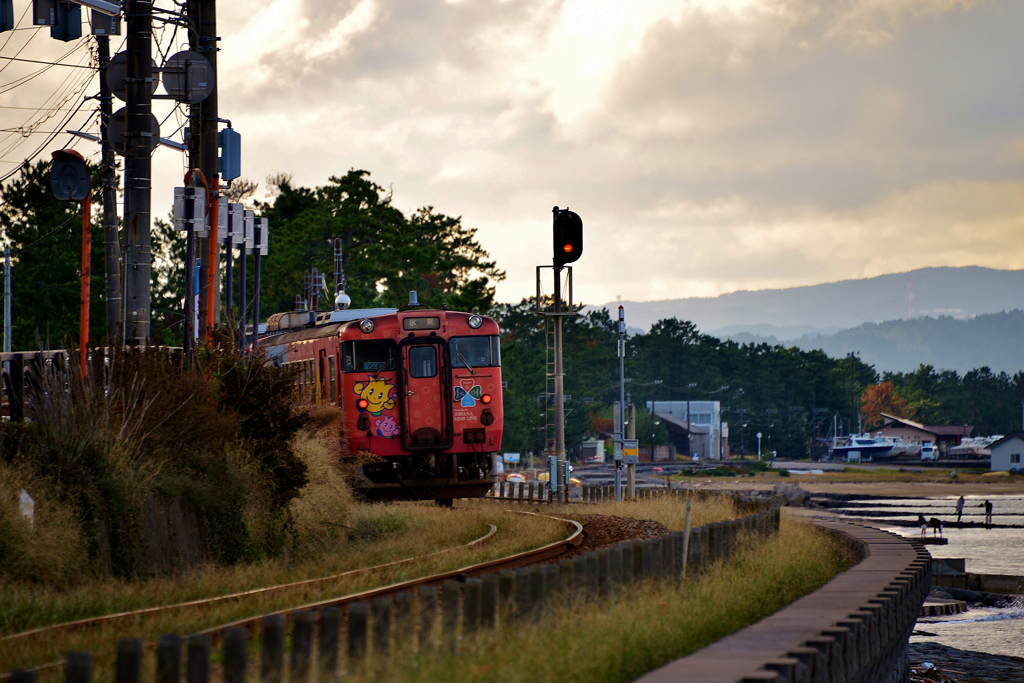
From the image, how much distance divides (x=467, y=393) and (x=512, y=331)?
2996 inches

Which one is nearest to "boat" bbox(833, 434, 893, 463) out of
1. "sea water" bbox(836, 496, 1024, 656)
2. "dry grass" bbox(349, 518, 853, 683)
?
"sea water" bbox(836, 496, 1024, 656)

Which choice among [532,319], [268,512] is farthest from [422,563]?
[532,319]

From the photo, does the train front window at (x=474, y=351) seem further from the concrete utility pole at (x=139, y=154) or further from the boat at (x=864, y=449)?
the boat at (x=864, y=449)

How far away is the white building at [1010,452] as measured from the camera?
119875 mm

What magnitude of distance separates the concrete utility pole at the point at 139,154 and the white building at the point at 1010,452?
116 metres

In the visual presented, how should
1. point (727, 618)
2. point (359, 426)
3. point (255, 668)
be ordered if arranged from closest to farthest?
point (255, 668), point (727, 618), point (359, 426)

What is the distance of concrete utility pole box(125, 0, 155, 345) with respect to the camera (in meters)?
17.4

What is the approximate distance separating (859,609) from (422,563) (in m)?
5.44

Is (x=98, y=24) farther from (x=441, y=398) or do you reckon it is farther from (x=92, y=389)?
(x=92, y=389)

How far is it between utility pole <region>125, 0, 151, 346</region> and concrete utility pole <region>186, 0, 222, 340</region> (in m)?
3.00

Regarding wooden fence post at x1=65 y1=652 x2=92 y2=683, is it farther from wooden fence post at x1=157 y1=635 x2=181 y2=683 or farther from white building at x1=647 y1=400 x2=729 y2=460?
white building at x1=647 y1=400 x2=729 y2=460

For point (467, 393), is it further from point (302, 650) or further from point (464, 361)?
point (302, 650)

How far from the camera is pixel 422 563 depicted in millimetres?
15578

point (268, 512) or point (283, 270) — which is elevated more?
point (283, 270)
